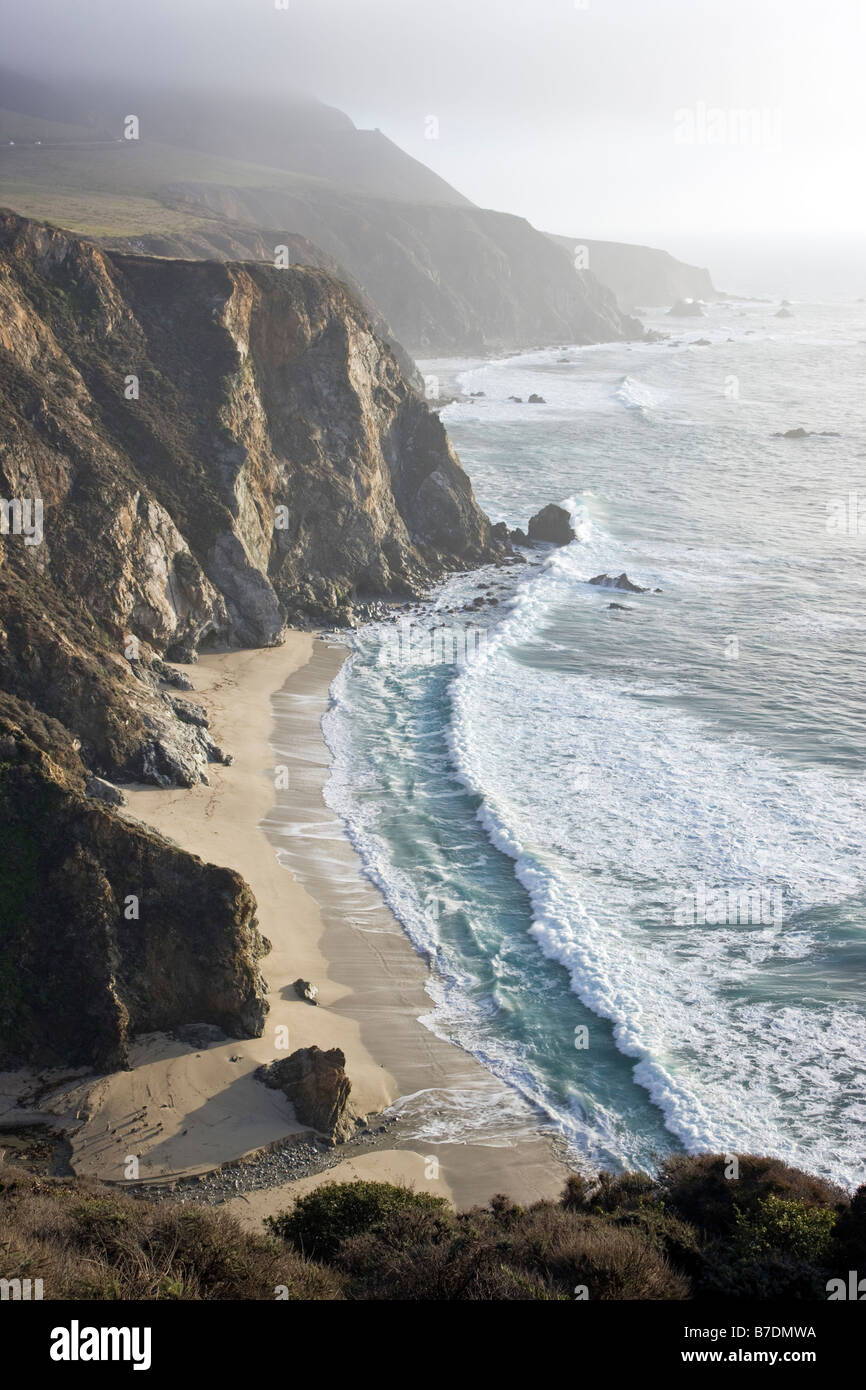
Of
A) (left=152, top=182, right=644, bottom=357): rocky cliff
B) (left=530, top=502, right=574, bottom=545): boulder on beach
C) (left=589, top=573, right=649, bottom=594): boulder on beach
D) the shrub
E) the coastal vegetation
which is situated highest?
(left=152, top=182, right=644, bottom=357): rocky cliff

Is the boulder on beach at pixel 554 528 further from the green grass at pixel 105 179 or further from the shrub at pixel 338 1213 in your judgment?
the shrub at pixel 338 1213

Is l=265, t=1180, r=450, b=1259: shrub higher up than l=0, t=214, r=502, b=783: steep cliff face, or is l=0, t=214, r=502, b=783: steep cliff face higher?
l=0, t=214, r=502, b=783: steep cliff face

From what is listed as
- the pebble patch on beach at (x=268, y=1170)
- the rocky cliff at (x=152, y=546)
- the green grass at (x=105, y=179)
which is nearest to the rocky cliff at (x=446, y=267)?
the green grass at (x=105, y=179)

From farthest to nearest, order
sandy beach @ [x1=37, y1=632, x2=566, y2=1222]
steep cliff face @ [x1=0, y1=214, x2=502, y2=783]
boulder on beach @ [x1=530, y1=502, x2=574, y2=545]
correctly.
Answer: boulder on beach @ [x1=530, y1=502, x2=574, y2=545], steep cliff face @ [x1=0, y1=214, x2=502, y2=783], sandy beach @ [x1=37, y1=632, x2=566, y2=1222]

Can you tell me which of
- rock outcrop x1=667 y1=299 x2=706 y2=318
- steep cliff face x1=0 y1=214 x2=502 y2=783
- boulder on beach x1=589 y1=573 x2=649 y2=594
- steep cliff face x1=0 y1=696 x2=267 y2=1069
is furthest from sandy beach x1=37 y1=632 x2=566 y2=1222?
rock outcrop x1=667 y1=299 x2=706 y2=318

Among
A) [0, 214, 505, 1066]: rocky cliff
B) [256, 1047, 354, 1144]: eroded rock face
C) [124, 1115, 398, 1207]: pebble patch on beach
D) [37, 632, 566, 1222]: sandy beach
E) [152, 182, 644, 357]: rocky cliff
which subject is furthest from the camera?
[152, 182, 644, 357]: rocky cliff

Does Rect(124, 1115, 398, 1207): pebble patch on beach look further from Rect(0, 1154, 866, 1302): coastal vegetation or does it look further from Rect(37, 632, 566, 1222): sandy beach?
Rect(0, 1154, 866, 1302): coastal vegetation

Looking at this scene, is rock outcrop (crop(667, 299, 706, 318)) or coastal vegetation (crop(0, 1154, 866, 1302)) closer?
coastal vegetation (crop(0, 1154, 866, 1302))
